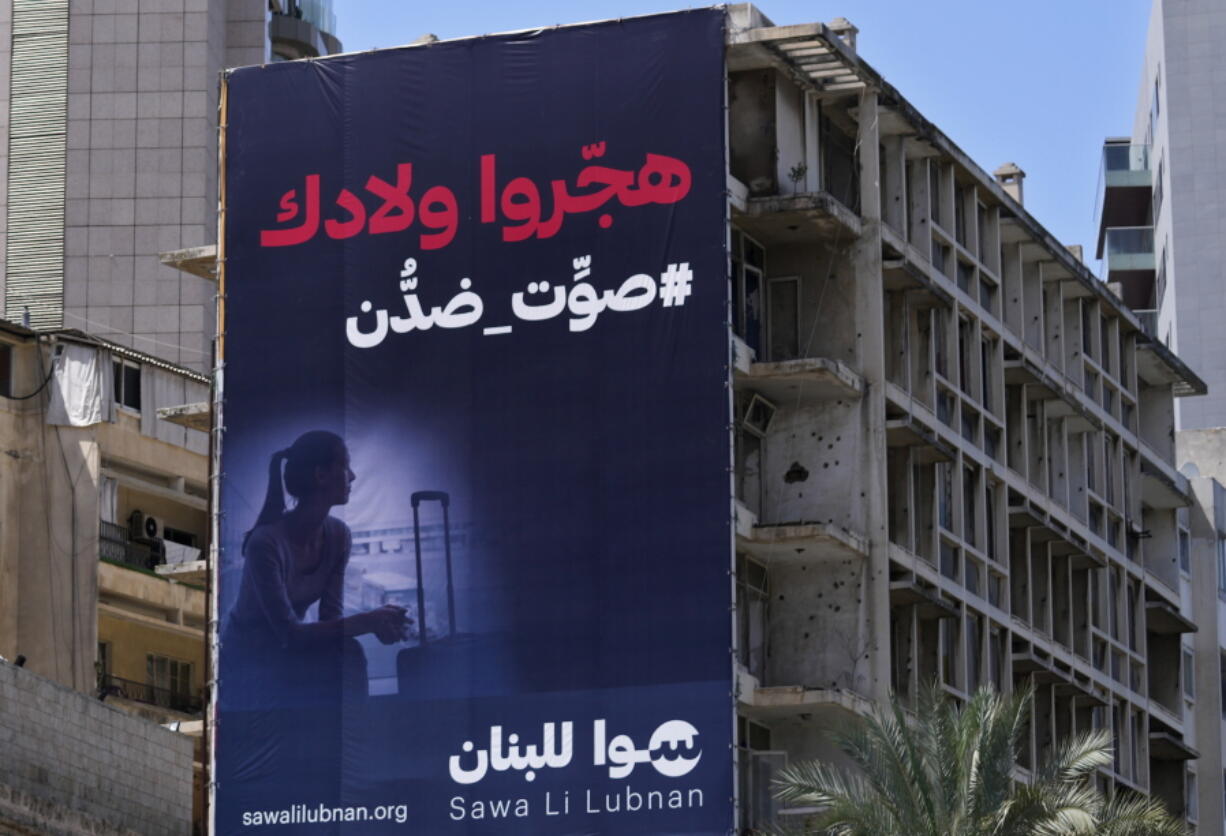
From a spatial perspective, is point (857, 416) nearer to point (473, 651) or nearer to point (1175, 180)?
point (473, 651)

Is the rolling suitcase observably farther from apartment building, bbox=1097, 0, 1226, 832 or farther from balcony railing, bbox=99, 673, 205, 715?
apartment building, bbox=1097, 0, 1226, 832

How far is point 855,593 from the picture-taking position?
48281 millimetres

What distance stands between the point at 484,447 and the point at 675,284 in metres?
4.10

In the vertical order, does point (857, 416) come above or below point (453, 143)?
below

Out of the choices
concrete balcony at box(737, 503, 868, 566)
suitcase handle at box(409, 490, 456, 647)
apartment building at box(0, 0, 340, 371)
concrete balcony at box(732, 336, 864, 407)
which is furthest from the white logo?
apartment building at box(0, 0, 340, 371)

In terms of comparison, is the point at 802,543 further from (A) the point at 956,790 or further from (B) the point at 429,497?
(A) the point at 956,790

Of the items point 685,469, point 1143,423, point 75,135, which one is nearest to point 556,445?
point 685,469

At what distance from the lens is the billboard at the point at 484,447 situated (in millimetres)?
46562

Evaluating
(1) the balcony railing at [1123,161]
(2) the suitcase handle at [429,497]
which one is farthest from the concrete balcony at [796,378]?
(1) the balcony railing at [1123,161]

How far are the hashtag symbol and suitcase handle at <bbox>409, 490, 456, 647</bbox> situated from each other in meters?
4.80

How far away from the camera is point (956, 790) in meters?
39.6

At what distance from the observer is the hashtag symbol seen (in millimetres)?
47500

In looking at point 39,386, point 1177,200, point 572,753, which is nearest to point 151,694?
point 39,386

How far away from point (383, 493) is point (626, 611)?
4667 millimetres
